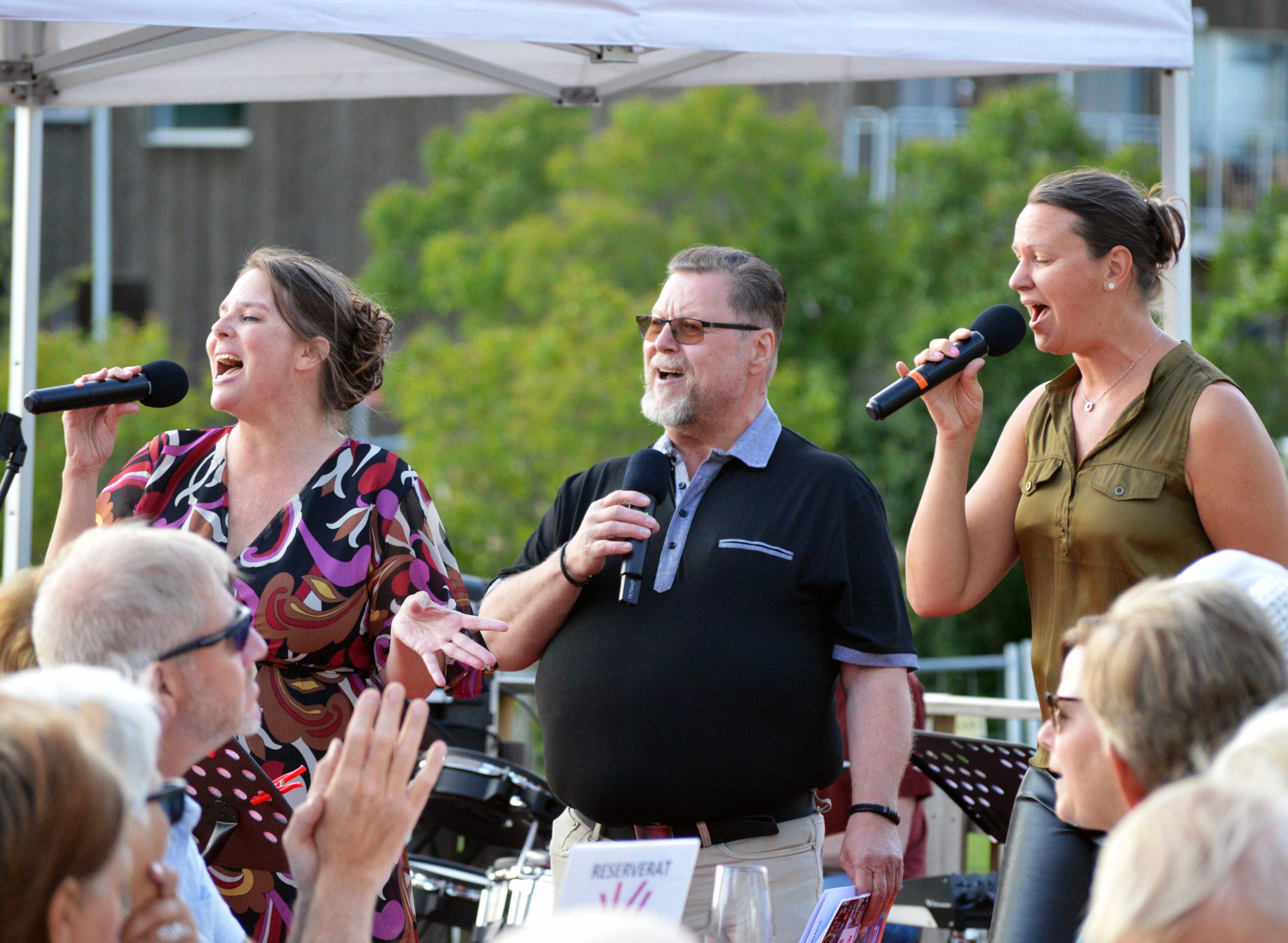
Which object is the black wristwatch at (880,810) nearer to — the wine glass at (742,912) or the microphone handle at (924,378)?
the microphone handle at (924,378)

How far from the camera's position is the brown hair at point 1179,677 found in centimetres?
176

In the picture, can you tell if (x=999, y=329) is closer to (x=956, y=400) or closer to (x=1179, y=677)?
(x=956, y=400)

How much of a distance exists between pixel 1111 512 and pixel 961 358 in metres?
0.43

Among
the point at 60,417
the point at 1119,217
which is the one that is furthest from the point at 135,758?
the point at 60,417

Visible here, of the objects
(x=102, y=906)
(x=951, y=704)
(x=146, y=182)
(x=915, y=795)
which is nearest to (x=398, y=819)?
(x=102, y=906)

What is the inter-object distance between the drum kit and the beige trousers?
879 mm

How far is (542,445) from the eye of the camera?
11438mm

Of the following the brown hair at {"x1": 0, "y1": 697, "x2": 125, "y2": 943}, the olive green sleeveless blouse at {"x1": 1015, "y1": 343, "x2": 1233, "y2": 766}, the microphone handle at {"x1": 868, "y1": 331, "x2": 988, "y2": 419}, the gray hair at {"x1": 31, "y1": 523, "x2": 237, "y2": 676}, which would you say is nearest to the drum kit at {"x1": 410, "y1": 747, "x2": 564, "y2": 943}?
the olive green sleeveless blouse at {"x1": 1015, "y1": 343, "x2": 1233, "y2": 766}

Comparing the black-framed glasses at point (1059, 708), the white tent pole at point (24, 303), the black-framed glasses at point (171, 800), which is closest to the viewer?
the black-framed glasses at point (171, 800)

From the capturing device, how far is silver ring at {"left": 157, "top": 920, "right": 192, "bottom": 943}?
5.78 feet

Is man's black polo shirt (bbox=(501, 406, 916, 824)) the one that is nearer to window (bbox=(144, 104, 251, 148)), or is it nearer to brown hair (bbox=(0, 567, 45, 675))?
brown hair (bbox=(0, 567, 45, 675))

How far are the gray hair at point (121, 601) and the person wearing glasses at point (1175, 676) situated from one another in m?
1.23

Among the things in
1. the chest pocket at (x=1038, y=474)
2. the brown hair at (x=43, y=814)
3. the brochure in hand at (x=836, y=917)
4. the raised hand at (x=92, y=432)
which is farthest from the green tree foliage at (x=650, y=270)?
the brown hair at (x=43, y=814)

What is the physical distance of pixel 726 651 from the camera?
3076mm
